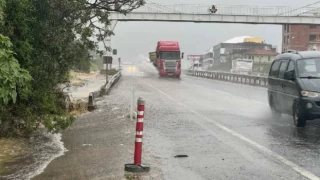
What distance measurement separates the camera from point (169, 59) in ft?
168

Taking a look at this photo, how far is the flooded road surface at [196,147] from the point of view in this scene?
6992 millimetres

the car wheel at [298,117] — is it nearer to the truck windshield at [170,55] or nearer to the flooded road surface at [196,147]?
the flooded road surface at [196,147]

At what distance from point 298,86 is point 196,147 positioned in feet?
11.8

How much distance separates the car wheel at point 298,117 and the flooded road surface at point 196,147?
0.60 ft

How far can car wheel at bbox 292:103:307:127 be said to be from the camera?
1102 cm

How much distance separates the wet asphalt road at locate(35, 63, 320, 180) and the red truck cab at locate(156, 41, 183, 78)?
3601 cm

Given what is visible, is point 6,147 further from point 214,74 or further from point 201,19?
point 201,19

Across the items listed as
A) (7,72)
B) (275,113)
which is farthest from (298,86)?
(7,72)

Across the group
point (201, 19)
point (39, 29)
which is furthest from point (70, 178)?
point (201, 19)

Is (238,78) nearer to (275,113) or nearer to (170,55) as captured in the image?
(170,55)

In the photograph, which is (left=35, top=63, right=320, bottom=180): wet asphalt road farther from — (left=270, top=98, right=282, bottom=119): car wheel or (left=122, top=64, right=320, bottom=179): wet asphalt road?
(left=270, top=98, right=282, bottom=119): car wheel

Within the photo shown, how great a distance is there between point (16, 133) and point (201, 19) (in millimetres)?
52306

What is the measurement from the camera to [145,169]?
709cm

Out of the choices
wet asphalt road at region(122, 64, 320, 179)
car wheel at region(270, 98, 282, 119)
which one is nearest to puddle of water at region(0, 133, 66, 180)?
wet asphalt road at region(122, 64, 320, 179)
